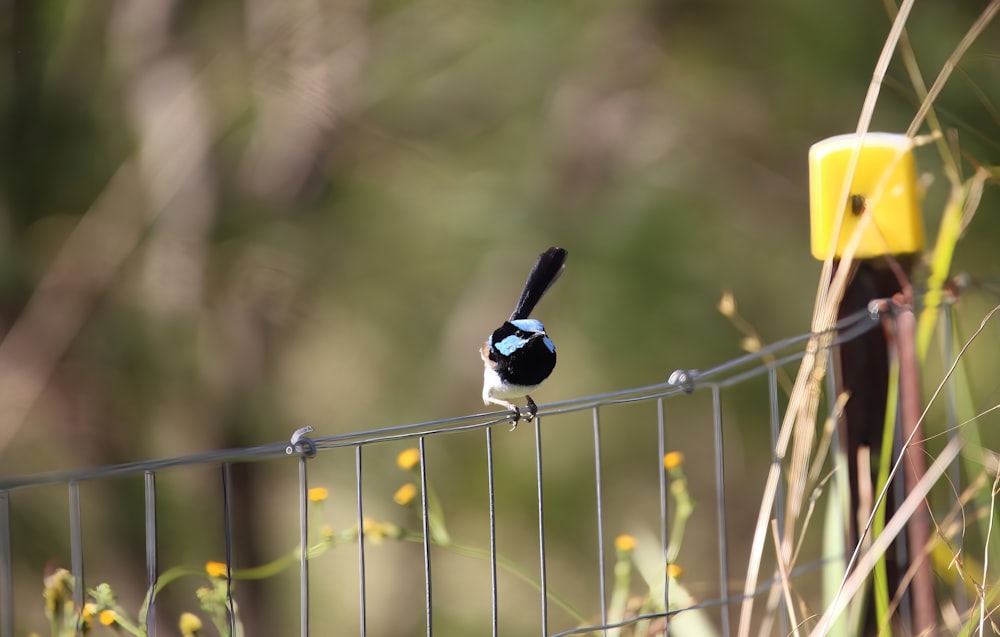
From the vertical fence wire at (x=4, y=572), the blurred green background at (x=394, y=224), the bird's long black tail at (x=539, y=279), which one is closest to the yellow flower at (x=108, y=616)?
the vertical fence wire at (x=4, y=572)

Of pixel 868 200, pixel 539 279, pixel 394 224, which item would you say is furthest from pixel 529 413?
pixel 394 224

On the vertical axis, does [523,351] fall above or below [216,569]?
above

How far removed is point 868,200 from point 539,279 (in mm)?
584

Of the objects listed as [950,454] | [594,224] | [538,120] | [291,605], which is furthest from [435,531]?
[291,605]

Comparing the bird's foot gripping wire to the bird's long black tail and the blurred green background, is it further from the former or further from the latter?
the blurred green background

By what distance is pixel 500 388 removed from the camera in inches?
58.6

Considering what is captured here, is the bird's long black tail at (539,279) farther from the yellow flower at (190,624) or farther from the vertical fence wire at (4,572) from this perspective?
the vertical fence wire at (4,572)

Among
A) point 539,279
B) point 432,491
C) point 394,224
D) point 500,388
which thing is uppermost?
point 394,224

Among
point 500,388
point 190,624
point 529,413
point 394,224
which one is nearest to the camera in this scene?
point 190,624

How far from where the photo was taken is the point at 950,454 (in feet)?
3.38

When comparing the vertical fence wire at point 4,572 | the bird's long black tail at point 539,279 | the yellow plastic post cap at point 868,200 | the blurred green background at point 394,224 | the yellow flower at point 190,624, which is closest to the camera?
the vertical fence wire at point 4,572

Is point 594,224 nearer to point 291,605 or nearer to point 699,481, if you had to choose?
point 699,481

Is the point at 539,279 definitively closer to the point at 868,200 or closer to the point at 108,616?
the point at 868,200

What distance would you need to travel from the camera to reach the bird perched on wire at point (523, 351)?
1.47 meters
